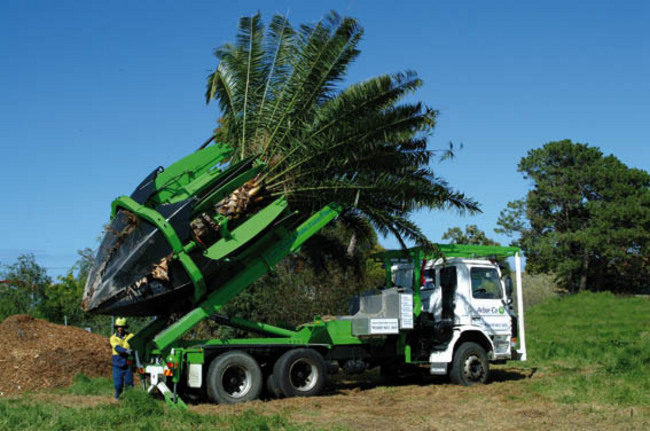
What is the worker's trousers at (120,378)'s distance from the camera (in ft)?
38.5

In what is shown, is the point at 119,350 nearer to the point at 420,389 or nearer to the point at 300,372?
the point at 300,372

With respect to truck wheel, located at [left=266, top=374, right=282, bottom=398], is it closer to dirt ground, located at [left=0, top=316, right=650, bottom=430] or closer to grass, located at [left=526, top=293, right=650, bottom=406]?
dirt ground, located at [left=0, top=316, right=650, bottom=430]

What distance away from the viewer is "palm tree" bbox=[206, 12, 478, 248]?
13273mm

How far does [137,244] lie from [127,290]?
2.55ft

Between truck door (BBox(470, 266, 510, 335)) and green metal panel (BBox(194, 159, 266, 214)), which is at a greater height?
green metal panel (BBox(194, 159, 266, 214))

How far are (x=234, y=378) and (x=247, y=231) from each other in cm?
262

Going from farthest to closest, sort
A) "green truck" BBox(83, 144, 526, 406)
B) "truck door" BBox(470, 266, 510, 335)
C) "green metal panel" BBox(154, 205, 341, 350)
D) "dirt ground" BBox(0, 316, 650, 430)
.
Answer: "truck door" BBox(470, 266, 510, 335) < "green metal panel" BBox(154, 205, 341, 350) < "green truck" BBox(83, 144, 526, 406) < "dirt ground" BBox(0, 316, 650, 430)

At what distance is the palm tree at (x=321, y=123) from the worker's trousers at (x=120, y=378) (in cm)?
420

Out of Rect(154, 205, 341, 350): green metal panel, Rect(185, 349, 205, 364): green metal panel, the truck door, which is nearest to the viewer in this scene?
Rect(185, 349, 205, 364): green metal panel

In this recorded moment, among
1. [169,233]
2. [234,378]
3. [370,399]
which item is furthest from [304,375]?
[169,233]

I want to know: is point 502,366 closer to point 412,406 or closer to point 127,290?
point 412,406

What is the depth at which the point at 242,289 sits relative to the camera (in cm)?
1219

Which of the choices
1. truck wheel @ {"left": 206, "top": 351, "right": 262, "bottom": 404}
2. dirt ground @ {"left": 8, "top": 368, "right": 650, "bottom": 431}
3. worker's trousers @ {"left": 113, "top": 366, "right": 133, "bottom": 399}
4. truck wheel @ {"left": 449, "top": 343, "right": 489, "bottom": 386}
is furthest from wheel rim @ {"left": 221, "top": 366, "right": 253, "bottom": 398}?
truck wheel @ {"left": 449, "top": 343, "right": 489, "bottom": 386}

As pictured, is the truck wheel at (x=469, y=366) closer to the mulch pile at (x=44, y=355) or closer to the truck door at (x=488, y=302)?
the truck door at (x=488, y=302)
